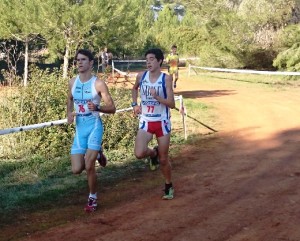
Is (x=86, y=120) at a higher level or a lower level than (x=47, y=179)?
higher

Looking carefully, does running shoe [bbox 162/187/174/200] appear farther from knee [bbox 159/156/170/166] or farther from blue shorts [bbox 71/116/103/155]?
blue shorts [bbox 71/116/103/155]

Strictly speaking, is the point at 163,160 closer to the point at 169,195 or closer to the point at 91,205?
the point at 169,195

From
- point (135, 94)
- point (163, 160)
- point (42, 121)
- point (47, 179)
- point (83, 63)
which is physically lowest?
point (47, 179)

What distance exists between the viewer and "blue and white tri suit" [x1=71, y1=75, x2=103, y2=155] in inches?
252

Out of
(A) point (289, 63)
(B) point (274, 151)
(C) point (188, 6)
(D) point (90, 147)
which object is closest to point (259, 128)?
(B) point (274, 151)

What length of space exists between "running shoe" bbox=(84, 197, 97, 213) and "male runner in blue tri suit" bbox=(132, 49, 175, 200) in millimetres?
853

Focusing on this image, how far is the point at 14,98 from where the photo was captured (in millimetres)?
10523

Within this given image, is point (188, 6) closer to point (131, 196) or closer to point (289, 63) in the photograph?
point (289, 63)

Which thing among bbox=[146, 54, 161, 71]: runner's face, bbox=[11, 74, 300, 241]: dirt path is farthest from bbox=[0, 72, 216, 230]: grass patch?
bbox=[146, 54, 161, 71]: runner's face

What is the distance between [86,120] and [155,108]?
1.01 m

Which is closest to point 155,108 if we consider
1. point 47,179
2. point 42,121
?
point 47,179

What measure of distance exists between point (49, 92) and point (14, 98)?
2.60 ft

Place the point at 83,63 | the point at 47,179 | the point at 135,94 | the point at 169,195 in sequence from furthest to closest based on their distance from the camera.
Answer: the point at 47,179 → the point at 135,94 → the point at 169,195 → the point at 83,63

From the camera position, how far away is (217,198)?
7.14m
